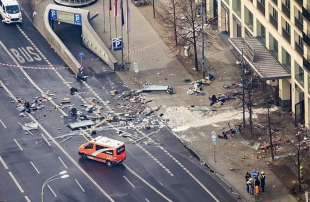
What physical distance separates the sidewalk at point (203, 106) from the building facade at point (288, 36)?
681 centimetres

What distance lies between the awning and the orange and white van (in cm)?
2220

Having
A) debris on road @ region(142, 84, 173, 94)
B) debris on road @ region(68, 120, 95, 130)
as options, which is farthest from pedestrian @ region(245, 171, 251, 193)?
debris on road @ region(142, 84, 173, 94)

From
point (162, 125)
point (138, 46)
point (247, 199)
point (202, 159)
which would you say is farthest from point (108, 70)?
point (247, 199)

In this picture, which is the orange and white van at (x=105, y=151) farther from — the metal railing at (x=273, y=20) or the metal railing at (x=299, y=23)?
the metal railing at (x=273, y=20)

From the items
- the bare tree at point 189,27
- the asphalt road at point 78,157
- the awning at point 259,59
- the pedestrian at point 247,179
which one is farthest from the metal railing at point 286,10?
the pedestrian at point 247,179

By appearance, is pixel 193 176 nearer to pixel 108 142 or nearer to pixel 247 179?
pixel 247 179

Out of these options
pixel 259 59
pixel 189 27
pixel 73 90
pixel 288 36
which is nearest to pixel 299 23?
pixel 288 36

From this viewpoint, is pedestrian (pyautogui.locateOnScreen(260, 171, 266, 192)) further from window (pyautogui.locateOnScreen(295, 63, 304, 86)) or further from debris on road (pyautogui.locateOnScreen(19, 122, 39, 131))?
debris on road (pyautogui.locateOnScreen(19, 122, 39, 131))

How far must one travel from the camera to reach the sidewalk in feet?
523

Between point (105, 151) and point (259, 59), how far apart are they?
89.0 feet

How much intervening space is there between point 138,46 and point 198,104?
23677mm

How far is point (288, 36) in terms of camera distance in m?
171

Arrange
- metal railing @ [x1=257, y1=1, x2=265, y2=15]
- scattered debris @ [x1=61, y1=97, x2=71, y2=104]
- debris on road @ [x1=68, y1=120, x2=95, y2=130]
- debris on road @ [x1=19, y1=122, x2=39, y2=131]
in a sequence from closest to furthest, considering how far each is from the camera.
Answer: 1. debris on road @ [x1=68, y1=120, x2=95, y2=130]
2. debris on road @ [x1=19, y1=122, x2=39, y2=131]
3. metal railing @ [x1=257, y1=1, x2=265, y2=15]
4. scattered debris @ [x1=61, y1=97, x2=71, y2=104]

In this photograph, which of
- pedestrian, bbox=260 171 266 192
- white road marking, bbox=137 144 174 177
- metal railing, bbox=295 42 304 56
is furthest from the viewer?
metal railing, bbox=295 42 304 56
